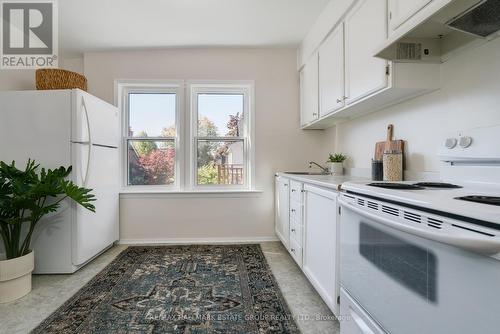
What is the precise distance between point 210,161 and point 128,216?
1.23 m

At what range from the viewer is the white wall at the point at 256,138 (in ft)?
10.8

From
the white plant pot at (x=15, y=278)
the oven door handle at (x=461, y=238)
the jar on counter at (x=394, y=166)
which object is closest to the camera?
the oven door handle at (x=461, y=238)

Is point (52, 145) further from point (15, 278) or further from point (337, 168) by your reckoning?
point (337, 168)

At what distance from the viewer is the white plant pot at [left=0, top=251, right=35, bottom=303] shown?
1910mm

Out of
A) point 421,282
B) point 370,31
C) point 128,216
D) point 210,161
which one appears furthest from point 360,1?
point 128,216

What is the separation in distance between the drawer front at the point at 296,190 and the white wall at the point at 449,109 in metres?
0.75

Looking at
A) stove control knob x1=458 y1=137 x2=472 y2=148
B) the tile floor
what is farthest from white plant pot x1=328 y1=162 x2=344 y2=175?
stove control knob x1=458 y1=137 x2=472 y2=148

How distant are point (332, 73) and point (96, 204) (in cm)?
267

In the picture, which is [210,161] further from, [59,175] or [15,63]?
[15,63]

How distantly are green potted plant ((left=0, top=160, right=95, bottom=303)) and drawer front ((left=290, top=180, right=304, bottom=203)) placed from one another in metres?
1.79

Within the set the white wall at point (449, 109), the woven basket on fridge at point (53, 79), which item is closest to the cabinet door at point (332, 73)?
the white wall at point (449, 109)

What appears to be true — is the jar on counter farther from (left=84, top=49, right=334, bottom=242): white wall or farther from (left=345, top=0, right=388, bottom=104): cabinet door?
(left=84, top=49, right=334, bottom=242): white wall

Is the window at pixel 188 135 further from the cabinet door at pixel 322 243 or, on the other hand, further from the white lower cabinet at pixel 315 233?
the cabinet door at pixel 322 243

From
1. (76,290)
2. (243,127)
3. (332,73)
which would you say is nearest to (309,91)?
(332,73)
